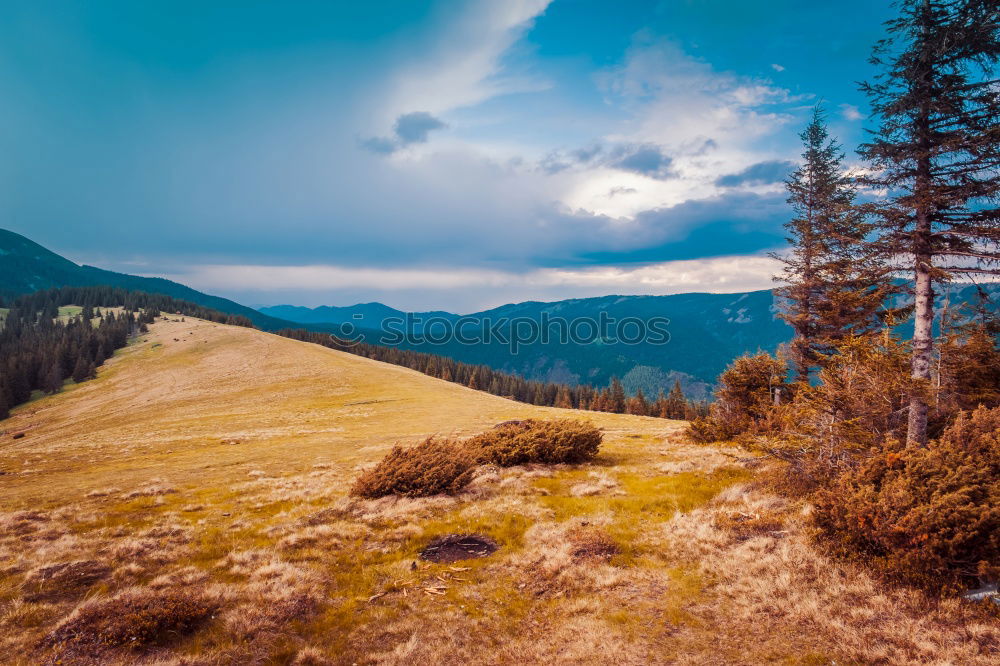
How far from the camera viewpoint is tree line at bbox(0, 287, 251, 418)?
87500 mm

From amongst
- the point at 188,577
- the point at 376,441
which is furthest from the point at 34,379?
the point at 188,577

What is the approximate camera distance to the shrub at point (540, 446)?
21281 mm

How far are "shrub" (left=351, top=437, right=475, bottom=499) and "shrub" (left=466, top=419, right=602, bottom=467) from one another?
9.72ft

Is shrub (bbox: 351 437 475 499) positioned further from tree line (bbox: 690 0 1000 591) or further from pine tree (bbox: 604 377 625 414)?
pine tree (bbox: 604 377 625 414)

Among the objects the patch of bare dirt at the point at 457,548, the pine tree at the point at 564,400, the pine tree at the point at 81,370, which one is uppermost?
the patch of bare dirt at the point at 457,548

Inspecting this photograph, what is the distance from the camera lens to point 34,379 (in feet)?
297

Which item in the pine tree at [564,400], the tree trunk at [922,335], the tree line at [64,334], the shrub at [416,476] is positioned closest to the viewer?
the tree trunk at [922,335]

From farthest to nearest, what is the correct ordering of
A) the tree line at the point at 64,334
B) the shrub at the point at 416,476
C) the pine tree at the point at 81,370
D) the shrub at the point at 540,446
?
the pine tree at the point at 81,370, the tree line at the point at 64,334, the shrub at the point at 540,446, the shrub at the point at 416,476

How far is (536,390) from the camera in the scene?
13612 cm

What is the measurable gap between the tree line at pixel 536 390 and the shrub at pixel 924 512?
8951 centimetres

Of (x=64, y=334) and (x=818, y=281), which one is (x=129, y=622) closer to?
(x=818, y=281)

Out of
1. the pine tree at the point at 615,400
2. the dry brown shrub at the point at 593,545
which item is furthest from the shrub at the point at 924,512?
the pine tree at the point at 615,400

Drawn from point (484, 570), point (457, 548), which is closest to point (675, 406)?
point (457, 548)

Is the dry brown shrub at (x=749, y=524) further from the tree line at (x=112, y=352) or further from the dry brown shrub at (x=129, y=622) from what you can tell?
the tree line at (x=112, y=352)
